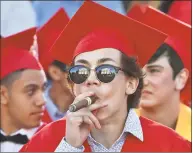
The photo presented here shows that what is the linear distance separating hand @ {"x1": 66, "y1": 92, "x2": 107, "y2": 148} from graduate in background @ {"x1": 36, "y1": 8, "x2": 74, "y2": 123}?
2.49m

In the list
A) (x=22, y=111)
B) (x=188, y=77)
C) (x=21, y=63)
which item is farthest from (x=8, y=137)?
(x=188, y=77)

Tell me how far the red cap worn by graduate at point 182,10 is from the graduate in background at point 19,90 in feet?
4.96

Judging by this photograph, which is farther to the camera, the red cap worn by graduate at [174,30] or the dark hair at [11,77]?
the dark hair at [11,77]

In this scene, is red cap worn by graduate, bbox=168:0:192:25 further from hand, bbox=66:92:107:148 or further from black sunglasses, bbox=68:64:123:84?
hand, bbox=66:92:107:148

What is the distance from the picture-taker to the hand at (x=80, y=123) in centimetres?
333

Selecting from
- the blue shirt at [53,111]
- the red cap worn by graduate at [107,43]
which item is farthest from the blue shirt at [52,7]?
the red cap worn by graduate at [107,43]

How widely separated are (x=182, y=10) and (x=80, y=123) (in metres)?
3.23

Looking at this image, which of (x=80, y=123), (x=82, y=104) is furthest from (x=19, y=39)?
(x=82, y=104)

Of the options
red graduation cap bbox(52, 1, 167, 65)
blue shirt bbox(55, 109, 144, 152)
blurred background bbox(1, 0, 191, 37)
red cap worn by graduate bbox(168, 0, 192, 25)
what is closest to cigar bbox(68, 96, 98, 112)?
blue shirt bbox(55, 109, 144, 152)

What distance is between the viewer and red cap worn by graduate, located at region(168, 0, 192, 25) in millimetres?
6220

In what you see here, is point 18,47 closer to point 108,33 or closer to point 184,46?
point 184,46

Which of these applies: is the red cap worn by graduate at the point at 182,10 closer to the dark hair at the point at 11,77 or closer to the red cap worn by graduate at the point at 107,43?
the dark hair at the point at 11,77

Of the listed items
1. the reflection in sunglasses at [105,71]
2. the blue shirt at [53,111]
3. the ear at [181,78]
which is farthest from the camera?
the blue shirt at [53,111]

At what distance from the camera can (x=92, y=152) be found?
3.54 meters
